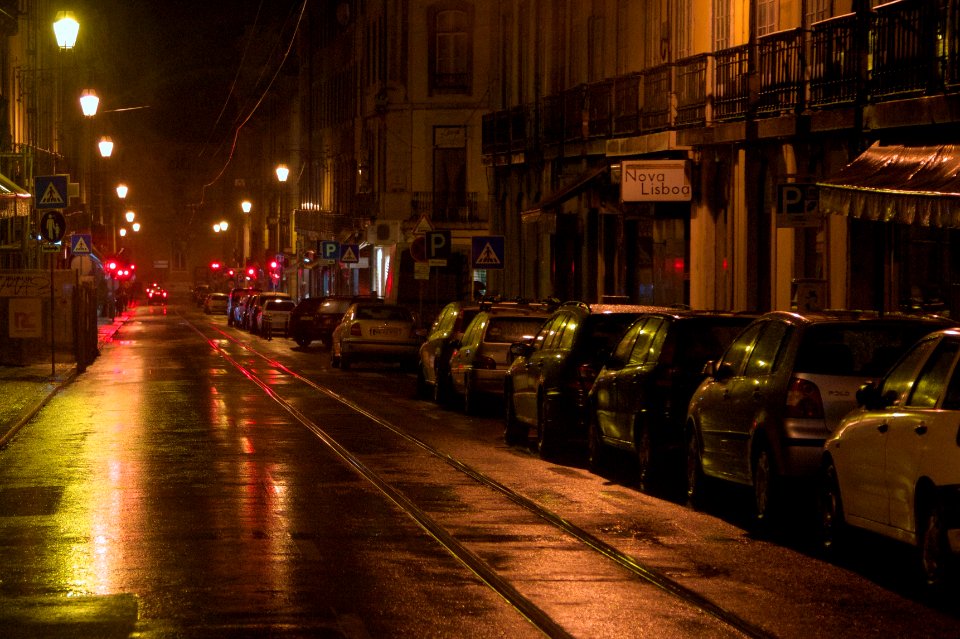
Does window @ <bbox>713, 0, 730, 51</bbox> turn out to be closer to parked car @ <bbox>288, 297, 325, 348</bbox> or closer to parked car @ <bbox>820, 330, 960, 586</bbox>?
parked car @ <bbox>820, 330, 960, 586</bbox>

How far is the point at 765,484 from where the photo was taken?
1272cm

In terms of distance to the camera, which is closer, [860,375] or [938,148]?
[860,375]

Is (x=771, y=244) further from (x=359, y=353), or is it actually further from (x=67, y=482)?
(x=67, y=482)

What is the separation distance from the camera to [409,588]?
32.0 feet

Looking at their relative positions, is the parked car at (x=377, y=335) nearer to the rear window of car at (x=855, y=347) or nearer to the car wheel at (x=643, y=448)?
the car wheel at (x=643, y=448)

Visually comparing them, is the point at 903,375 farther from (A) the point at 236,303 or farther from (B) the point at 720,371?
(A) the point at 236,303

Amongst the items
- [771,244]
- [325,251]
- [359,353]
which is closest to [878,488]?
[771,244]

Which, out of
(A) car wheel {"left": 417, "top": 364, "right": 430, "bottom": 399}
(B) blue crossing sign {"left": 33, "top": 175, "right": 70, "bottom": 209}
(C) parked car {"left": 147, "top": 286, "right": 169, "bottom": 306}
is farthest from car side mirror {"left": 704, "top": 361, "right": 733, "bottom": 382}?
(C) parked car {"left": 147, "top": 286, "right": 169, "bottom": 306}

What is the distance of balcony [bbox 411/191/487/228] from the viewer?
63.5 m

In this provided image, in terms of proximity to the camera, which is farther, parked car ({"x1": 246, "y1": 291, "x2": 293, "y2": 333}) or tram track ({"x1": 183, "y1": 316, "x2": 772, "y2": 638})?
parked car ({"x1": 246, "y1": 291, "x2": 293, "y2": 333})

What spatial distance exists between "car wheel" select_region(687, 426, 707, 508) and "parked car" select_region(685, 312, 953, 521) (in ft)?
2.38

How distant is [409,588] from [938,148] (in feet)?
38.2

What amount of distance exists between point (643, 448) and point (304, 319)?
118 ft

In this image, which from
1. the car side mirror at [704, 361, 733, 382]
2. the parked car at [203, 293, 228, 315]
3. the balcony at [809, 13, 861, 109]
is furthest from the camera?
the parked car at [203, 293, 228, 315]
